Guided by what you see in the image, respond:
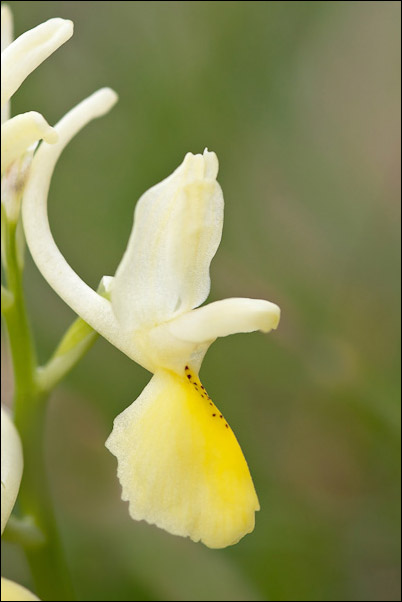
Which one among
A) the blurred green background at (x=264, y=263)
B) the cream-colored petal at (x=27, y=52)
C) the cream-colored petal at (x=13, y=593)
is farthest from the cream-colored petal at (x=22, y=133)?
the blurred green background at (x=264, y=263)

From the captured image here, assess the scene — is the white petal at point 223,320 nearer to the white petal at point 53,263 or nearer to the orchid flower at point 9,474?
the white petal at point 53,263

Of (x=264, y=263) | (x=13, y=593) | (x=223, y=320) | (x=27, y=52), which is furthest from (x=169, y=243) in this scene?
(x=264, y=263)

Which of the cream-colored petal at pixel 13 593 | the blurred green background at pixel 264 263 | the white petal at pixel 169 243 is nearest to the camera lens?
the white petal at pixel 169 243

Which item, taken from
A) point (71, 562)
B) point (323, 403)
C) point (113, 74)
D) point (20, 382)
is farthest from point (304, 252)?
point (20, 382)

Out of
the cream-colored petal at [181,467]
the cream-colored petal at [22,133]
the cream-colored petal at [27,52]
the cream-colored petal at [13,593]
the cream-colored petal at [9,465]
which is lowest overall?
the cream-colored petal at [13,593]

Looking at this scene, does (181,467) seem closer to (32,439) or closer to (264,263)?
(32,439)

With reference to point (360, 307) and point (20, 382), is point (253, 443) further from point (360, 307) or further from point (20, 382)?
point (20, 382)
